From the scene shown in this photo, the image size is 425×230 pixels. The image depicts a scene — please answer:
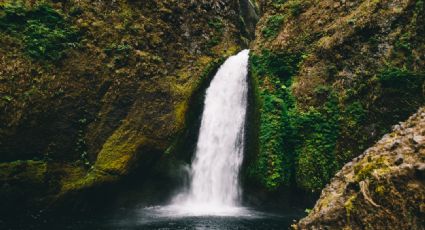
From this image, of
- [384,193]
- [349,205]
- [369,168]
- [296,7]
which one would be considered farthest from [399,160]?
[296,7]

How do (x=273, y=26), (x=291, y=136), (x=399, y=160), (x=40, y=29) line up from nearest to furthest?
(x=399, y=160) → (x=291, y=136) → (x=40, y=29) → (x=273, y=26)

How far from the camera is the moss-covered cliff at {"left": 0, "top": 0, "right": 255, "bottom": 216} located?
1142cm

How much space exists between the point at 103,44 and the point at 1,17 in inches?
143

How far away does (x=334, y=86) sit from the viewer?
39.7 ft

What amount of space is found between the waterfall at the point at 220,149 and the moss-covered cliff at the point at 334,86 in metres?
1.18

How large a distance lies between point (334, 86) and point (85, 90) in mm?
9503

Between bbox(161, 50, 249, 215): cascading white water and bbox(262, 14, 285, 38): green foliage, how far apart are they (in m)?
1.64

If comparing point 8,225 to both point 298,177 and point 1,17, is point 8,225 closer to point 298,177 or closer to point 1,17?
point 1,17

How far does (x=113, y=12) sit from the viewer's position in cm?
1462

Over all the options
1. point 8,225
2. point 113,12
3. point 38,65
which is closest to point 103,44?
point 113,12

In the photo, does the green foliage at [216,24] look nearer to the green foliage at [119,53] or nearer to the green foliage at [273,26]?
the green foliage at [273,26]

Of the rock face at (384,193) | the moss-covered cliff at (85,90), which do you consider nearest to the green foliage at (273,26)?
the moss-covered cliff at (85,90)

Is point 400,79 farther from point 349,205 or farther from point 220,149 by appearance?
point 220,149

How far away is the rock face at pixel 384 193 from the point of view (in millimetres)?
4910
